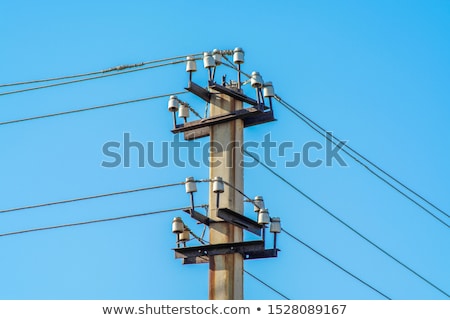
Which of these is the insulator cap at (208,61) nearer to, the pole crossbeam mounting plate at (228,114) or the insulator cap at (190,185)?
the pole crossbeam mounting plate at (228,114)

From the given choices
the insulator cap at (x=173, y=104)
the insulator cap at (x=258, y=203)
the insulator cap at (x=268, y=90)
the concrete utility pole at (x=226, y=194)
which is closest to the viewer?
the concrete utility pole at (x=226, y=194)

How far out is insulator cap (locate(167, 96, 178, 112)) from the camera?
3256cm

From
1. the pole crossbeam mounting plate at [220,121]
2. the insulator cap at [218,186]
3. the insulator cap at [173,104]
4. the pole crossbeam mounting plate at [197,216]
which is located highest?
the insulator cap at [173,104]

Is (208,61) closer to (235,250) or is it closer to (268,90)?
(268,90)

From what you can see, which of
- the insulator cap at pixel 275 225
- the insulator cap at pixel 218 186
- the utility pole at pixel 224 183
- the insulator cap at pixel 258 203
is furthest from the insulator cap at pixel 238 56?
the insulator cap at pixel 275 225

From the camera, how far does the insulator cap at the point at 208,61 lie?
32.2m

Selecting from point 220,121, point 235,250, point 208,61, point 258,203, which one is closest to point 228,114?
point 220,121

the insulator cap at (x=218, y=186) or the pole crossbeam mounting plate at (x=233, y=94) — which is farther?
the pole crossbeam mounting plate at (x=233, y=94)

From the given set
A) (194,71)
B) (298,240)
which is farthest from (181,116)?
(298,240)

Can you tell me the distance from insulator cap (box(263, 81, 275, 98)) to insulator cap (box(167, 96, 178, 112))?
159 centimetres

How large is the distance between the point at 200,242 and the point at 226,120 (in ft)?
7.10

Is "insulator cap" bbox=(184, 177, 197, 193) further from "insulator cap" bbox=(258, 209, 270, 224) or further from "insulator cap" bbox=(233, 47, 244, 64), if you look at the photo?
"insulator cap" bbox=(233, 47, 244, 64)
